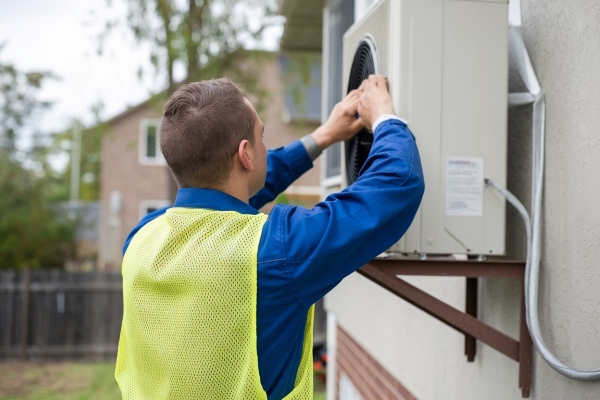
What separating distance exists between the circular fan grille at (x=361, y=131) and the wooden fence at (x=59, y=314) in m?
10.4

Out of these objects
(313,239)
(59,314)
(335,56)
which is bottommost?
(59,314)

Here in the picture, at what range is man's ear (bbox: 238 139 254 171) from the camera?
5.73 feet

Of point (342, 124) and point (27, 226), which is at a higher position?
point (342, 124)

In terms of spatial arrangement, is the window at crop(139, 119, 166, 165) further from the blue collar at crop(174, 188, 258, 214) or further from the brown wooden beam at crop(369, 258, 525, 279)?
the blue collar at crop(174, 188, 258, 214)

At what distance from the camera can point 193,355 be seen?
5.46ft

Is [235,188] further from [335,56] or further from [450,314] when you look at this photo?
[335,56]

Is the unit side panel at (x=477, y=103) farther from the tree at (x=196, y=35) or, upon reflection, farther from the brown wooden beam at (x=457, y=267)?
the tree at (x=196, y=35)

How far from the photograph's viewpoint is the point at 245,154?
176cm

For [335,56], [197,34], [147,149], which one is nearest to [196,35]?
[197,34]

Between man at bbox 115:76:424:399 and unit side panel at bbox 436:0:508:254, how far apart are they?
0.32 meters

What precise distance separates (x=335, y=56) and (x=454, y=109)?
10.2ft

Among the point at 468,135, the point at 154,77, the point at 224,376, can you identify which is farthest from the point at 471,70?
the point at 154,77

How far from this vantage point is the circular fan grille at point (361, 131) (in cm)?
229

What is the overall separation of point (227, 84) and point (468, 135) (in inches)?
30.1
